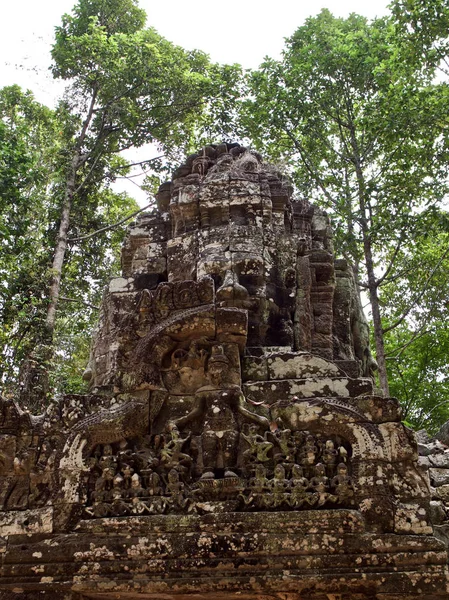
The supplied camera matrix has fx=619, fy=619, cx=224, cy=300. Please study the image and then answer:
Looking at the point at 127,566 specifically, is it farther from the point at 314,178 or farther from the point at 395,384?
the point at 395,384

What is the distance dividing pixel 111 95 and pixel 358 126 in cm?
654

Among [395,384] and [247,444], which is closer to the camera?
[247,444]

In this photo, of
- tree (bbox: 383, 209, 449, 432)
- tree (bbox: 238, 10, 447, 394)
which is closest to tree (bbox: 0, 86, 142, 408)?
tree (bbox: 238, 10, 447, 394)

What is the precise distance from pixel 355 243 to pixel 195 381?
1017cm

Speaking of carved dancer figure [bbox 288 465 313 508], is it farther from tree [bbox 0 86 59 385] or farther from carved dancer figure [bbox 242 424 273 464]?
tree [bbox 0 86 59 385]

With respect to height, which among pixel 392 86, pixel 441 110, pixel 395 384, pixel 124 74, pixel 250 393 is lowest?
pixel 250 393

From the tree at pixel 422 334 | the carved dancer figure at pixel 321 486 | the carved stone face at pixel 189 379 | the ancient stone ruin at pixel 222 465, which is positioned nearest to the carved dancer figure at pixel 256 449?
the ancient stone ruin at pixel 222 465

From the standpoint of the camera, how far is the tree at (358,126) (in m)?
14.2

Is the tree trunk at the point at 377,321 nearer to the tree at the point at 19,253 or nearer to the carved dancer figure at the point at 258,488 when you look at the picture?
the tree at the point at 19,253

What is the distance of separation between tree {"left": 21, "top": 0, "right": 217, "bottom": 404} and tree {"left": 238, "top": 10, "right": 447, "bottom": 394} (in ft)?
6.35

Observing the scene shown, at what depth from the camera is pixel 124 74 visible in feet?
52.8

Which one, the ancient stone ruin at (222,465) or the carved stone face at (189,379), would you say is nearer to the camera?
the ancient stone ruin at (222,465)

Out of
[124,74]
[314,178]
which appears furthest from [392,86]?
[124,74]

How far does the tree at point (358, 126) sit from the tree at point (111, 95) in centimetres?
194
